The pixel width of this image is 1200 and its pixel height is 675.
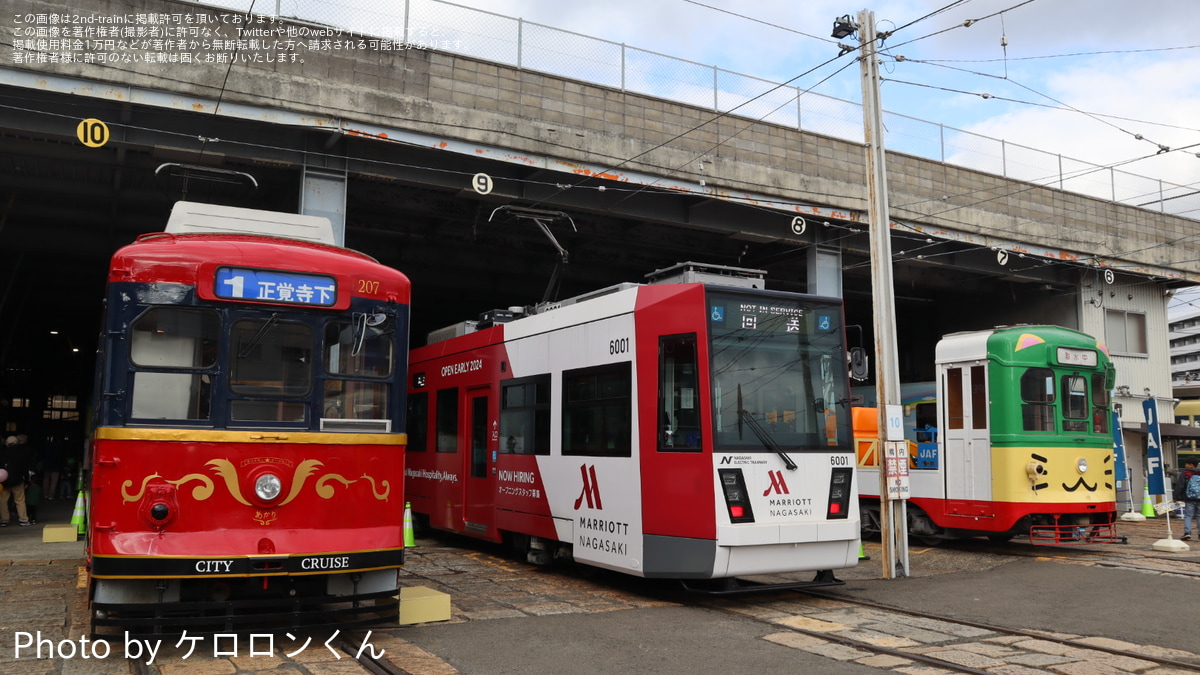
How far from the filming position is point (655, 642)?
23.3ft

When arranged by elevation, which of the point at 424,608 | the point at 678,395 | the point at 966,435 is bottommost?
the point at 424,608

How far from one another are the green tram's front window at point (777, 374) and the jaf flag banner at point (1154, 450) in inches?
436

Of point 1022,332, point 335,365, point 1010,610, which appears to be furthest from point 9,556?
point 1022,332

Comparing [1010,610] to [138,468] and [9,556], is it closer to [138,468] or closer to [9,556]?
[138,468]

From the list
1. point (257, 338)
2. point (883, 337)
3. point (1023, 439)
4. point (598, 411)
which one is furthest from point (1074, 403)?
point (257, 338)

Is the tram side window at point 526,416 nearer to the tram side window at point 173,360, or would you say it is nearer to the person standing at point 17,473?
the tram side window at point 173,360

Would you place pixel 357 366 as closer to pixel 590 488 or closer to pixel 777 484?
pixel 590 488

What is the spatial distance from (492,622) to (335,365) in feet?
8.44

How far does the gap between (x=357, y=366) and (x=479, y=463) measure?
16.5ft

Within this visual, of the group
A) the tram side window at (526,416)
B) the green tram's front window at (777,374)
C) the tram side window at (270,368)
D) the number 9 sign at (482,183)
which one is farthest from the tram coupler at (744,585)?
the number 9 sign at (482,183)

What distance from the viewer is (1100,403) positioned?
44.8ft

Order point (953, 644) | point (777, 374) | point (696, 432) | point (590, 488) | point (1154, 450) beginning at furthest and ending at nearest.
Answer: point (1154, 450)
point (590, 488)
point (777, 374)
point (696, 432)
point (953, 644)

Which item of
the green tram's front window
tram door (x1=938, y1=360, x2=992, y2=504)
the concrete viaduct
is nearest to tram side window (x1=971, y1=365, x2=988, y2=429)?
tram door (x1=938, y1=360, x2=992, y2=504)

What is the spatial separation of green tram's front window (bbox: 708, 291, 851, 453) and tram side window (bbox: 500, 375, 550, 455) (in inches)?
103
